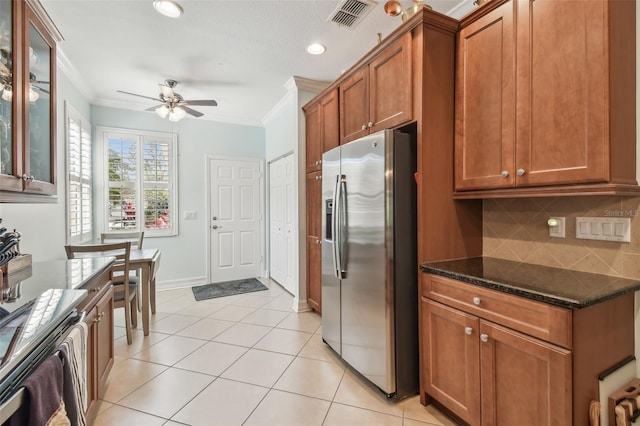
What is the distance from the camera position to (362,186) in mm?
2031

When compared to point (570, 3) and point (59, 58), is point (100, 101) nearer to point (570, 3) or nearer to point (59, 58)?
point (59, 58)

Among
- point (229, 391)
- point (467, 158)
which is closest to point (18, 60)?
point (229, 391)

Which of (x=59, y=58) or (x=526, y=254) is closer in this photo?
(x=526, y=254)

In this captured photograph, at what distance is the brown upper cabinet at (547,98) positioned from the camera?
130 cm

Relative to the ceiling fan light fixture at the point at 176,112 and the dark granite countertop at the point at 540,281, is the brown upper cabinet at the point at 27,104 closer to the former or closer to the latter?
the ceiling fan light fixture at the point at 176,112

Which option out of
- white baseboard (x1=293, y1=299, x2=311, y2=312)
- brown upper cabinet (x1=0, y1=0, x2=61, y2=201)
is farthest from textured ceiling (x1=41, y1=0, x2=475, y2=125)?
white baseboard (x1=293, y1=299, x2=311, y2=312)

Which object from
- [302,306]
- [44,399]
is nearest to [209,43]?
[44,399]

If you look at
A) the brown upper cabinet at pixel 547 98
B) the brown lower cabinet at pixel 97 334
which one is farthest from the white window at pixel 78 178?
the brown upper cabinet at pixel 547 98

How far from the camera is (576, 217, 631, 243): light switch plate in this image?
1.46 meters

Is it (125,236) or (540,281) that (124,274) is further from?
(540,281)

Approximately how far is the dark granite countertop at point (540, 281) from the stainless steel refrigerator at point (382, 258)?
24 centimetres

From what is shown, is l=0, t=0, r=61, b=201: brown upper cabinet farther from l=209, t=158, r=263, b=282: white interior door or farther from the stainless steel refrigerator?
l=209, t=158, r=263, b=282: white interior door

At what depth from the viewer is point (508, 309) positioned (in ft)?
4.46

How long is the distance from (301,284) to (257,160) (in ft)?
8.15
